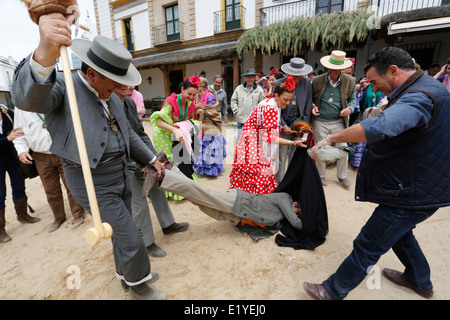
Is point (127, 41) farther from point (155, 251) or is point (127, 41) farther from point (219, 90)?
point (155, 251)

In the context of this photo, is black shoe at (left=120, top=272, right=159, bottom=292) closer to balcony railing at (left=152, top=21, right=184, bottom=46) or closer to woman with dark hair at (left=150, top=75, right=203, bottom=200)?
woman with dark hair at (left=150, top=75, right=203, bottom=200)

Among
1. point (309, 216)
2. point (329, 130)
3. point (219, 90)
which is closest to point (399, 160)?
point (309, 216)

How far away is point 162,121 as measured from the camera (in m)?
3.38

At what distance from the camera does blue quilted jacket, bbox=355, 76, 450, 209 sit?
1385 mm

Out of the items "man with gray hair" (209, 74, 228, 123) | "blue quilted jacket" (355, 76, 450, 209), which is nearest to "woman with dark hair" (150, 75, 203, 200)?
"blue quilted jacket" (355, 76, 450, 209)

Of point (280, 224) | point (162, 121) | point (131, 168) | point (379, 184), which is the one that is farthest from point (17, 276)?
point (379, 184)

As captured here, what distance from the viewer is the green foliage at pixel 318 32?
7.97m

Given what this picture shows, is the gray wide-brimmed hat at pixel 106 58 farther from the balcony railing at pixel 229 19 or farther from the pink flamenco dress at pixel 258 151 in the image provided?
the balcony railing at pixel 229 19

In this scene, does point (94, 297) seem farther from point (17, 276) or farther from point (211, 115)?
point (211, 115)

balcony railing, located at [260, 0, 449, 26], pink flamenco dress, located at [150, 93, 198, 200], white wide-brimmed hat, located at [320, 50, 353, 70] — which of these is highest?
balcony railing, located at [260, 0, 449, 26]

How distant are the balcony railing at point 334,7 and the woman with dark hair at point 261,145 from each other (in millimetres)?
7780

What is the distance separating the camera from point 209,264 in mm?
2402

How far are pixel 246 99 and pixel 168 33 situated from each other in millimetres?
12574

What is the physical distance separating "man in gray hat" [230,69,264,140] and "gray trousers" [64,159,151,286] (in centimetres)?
377
